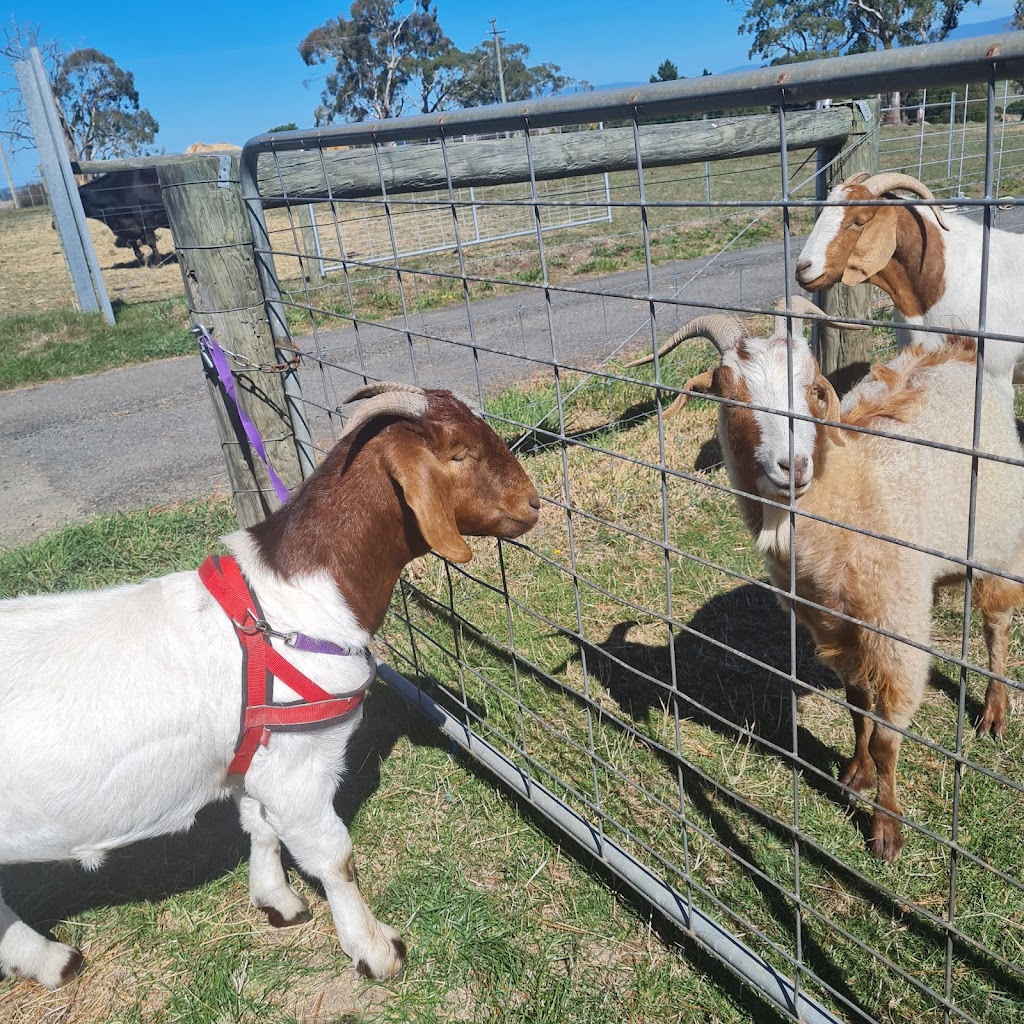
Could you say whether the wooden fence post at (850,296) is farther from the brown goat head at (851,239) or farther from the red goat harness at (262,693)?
the red goat harness at (262,693)

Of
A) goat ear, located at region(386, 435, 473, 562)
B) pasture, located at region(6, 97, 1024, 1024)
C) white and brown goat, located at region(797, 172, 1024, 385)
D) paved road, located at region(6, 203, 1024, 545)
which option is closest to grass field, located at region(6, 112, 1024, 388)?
paved road, located at region(6, 203, 1024, 545)

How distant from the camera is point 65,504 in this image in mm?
6914

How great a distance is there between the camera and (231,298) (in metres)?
3.79

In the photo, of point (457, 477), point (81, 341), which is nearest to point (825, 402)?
point (457, 477)

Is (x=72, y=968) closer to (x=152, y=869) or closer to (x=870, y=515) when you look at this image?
(x=152, y=869)

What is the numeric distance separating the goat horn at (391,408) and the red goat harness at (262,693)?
61cm

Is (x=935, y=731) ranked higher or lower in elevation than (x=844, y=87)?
lower

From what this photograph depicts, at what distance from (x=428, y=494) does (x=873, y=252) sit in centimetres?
325

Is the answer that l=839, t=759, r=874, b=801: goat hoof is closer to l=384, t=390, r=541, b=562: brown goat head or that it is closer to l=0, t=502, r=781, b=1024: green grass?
l=0, t=502, r=781, b=1024: green grass

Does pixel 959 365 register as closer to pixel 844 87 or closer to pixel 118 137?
pixel 844 87

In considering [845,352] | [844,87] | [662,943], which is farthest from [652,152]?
[662,943]

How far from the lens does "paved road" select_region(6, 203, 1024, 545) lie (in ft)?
23.2

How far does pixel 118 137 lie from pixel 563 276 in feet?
176

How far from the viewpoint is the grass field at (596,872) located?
254cm
